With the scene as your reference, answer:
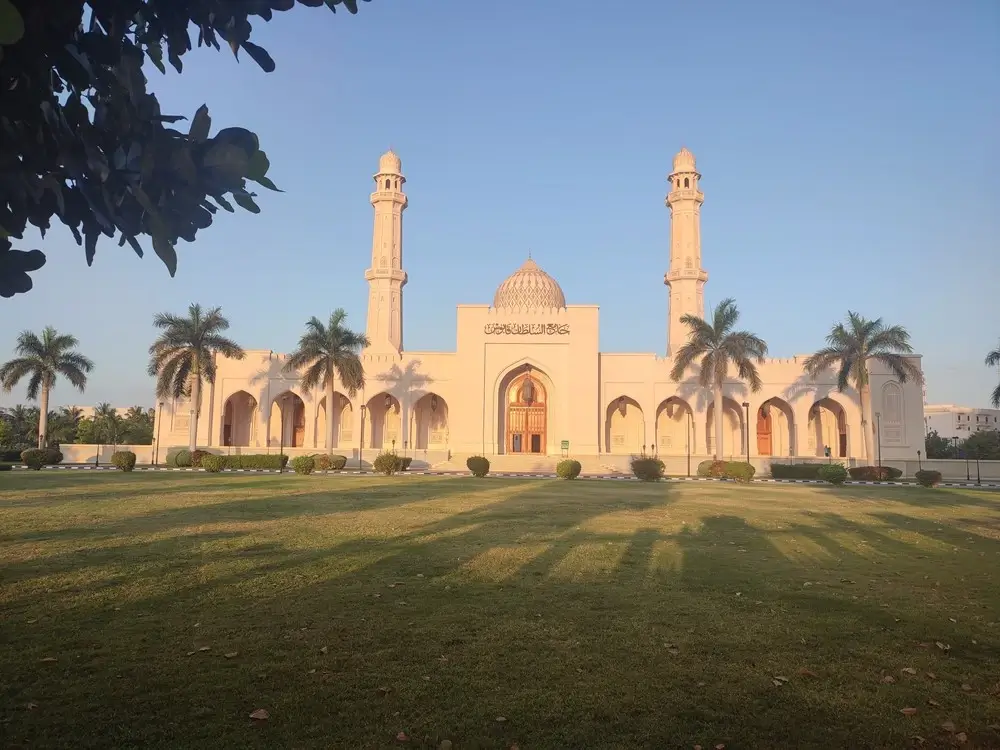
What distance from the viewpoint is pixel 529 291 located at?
149ft

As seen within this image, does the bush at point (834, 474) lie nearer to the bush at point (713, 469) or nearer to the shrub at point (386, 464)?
the bush at point (713, 469)

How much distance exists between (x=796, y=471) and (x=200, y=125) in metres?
32.1

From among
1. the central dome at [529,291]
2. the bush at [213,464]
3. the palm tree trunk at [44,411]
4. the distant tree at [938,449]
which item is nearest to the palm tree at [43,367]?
the palm tree trunk at [44,411]

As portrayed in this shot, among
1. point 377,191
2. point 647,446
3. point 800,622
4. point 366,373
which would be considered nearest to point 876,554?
point 800,622

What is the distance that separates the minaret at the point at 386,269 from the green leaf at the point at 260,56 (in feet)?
130

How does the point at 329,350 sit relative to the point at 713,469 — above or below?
above

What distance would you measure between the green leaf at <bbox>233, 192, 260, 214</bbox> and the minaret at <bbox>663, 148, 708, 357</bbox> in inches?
1598

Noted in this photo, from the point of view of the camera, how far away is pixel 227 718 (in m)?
3.64

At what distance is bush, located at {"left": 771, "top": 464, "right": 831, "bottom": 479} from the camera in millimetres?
30828

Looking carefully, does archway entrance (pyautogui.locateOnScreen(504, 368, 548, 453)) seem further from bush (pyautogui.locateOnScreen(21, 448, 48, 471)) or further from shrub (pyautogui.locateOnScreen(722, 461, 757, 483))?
bush (pyautogui.locateOnScreen(21, 448, 48, 471))

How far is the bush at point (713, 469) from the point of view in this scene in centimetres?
3017

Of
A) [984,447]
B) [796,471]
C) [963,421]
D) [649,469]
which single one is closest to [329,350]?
[649,469]

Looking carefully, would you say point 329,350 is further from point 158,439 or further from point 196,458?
point 158,439

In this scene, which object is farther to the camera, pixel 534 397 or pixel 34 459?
pixel 534 397
